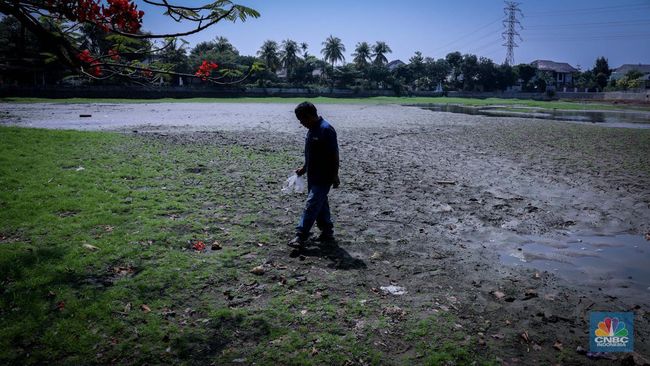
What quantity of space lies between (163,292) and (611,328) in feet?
16.6

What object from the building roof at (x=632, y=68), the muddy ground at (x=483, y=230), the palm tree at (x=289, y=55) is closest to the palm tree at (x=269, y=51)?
the palm tree at (x=289, y=55)

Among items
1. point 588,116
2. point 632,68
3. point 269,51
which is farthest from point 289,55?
point 632,68

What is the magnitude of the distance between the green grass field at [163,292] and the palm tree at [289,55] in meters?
97.4

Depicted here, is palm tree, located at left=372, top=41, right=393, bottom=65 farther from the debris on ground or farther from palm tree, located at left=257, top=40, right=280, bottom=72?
the debris on ground

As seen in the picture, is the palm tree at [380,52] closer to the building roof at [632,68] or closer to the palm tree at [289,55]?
the palm tree at [289,55]

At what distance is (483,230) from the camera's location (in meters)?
7.48

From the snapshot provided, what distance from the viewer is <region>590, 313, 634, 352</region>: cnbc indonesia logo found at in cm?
394

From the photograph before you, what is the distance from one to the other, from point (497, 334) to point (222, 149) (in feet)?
40.6

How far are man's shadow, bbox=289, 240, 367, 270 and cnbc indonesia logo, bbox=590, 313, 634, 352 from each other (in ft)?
9.16

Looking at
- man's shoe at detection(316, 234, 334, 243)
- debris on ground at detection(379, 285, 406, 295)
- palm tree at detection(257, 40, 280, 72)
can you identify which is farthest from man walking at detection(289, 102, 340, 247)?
palm tree at detection(257, 40, 280, 72)

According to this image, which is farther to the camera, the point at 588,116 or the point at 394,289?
the point at 588,116

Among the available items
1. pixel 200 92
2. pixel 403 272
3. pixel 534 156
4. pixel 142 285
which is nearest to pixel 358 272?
pixel 403 272

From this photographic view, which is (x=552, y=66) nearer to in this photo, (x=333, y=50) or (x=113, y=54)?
(x=333, y=50)

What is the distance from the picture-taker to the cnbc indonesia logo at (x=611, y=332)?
12.9ft
